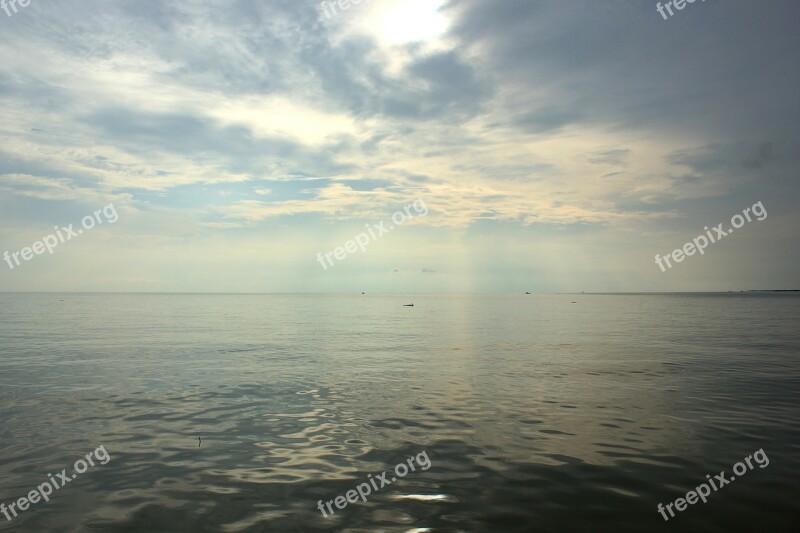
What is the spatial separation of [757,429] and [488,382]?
12126 mm

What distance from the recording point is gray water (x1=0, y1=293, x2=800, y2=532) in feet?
35.4

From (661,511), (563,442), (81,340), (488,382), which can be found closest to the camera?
(661,511)

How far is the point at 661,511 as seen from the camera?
36.2 ft

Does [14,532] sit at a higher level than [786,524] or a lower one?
higher

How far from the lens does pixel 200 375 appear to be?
1138 inches

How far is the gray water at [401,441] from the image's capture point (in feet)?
35.4

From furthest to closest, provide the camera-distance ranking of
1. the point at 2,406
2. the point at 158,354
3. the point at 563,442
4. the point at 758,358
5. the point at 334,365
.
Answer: the point at 158,354
the point at 758,358
the point at 334,365
the point at 2,406
the point at 563,442

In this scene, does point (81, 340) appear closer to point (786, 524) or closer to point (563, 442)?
point (563, 442)

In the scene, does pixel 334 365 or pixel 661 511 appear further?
pixel 334 365

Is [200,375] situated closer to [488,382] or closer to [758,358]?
[488,382]

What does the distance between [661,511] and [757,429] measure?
30.0 ft

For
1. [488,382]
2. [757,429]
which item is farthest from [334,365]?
[757,429]

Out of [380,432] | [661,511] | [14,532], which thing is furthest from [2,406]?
[661,511]

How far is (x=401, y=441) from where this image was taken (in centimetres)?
1603
